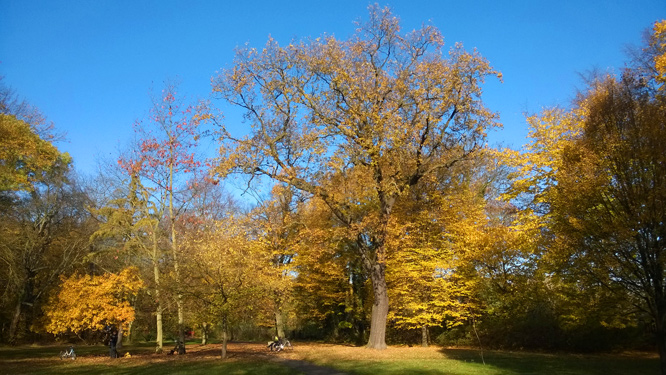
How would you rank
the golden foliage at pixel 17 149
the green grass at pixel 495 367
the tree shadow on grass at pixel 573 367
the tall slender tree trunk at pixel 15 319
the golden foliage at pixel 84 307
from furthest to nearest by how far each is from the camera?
1. the tall slender tree trunk at pixel 15 319
2. the golden foliage at pixel 84 307
3. the golden foliage at pixel 17 149
4. the tree shadow on grass at pixel 573 367
5. the green grass at pixel 495 367

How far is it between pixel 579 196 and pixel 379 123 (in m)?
8.82

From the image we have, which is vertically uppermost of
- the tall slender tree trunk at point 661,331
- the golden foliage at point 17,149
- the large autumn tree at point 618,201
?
the golden foliage at point 17,149

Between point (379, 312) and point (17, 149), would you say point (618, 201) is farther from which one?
point (17, 149)

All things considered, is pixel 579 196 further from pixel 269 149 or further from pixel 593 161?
pixel 269 149

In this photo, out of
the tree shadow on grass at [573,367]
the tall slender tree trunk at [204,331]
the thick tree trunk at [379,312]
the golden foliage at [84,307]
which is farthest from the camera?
the golden foliage at [84,307]

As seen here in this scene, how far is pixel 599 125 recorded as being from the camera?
520 inches

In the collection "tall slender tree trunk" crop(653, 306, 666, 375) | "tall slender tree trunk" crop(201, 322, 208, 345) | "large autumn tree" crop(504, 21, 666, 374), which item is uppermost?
"large autumn tree" crop(504, 21, 666, 374)

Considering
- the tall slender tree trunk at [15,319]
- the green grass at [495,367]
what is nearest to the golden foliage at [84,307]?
the tall slender tree trunk at [15,319]

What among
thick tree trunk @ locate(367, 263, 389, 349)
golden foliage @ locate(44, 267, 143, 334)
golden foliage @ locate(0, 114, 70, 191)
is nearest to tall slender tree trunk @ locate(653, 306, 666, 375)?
thick tree trunk @ locate(367, 263, 389, 349)

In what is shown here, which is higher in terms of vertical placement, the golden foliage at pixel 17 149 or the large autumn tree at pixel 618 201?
the golden foliage at pixel 17 149

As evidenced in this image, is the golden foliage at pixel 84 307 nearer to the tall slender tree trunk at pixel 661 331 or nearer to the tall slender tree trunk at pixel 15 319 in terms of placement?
the tall slender tree trunk at pixel 15 319

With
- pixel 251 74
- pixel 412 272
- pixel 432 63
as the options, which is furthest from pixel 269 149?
pixel 412 272

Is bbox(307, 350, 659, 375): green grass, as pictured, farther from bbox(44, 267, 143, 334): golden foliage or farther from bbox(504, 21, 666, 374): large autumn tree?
bbox(44, 267, 143, 334): golden foliage

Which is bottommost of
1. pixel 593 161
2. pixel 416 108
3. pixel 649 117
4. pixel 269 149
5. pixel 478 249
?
pixel 478 249
